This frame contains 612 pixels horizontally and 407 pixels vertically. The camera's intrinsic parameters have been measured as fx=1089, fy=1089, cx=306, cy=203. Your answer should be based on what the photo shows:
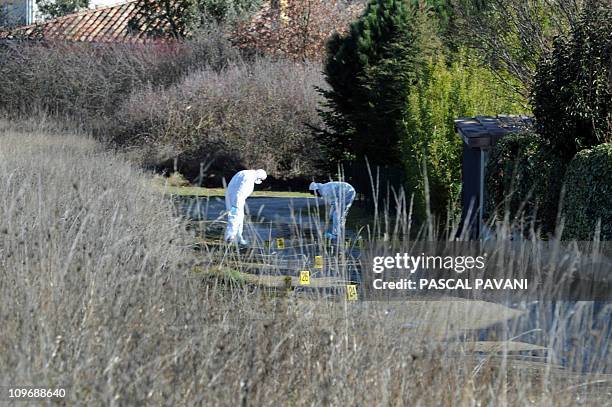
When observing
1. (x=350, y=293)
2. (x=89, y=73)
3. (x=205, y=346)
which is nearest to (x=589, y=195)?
(x=350, y=293)

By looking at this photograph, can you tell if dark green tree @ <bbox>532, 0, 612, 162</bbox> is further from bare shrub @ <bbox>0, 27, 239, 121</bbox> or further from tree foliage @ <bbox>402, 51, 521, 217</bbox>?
bare shrub @ <bbox>0, 27, 239, 121</bbox>

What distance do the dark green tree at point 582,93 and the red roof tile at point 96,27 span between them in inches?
904

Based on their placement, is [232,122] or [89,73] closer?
[232,122]

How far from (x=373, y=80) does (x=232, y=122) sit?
7.86m

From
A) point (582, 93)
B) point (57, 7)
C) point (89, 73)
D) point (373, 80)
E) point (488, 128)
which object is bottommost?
point (89, 73)

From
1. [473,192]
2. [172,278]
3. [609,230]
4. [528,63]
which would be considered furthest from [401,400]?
[528,63]

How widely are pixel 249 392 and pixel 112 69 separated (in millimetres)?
24981

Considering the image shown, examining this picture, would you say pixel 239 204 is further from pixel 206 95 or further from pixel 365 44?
pixel 206 95

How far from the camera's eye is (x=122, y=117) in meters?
25.3

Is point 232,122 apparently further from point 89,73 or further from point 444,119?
point 444,119

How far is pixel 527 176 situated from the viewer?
10047 millimetres

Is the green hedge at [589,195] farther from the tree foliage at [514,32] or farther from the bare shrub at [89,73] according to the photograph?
the bare shrub at [89,73]

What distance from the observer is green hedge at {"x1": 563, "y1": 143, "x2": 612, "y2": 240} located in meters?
8.26

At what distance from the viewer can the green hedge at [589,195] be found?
8.26 m
